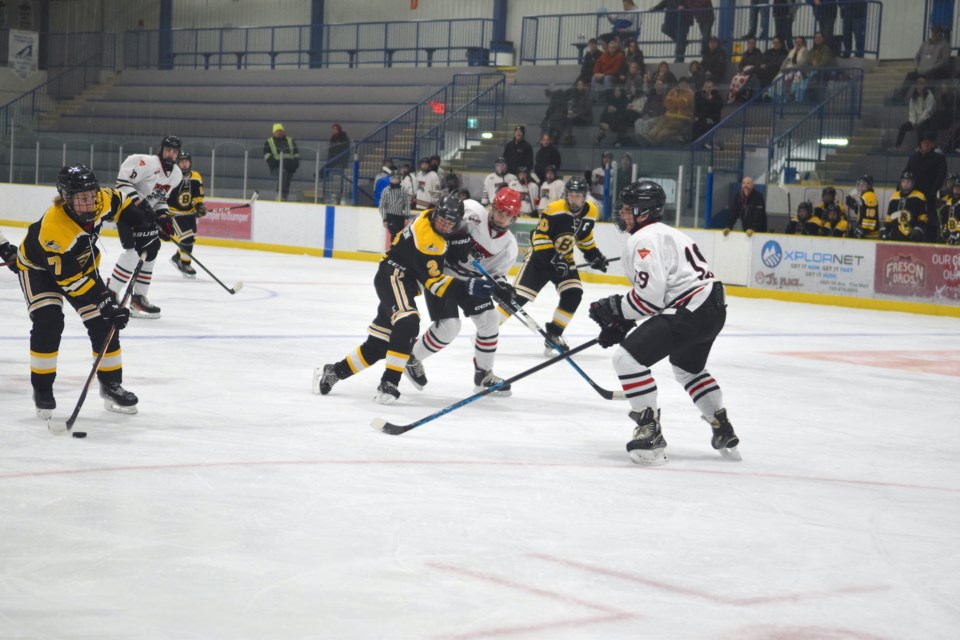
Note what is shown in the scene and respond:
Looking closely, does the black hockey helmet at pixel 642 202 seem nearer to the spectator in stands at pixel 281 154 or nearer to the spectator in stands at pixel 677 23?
the spectator in stands at pixel 281 154

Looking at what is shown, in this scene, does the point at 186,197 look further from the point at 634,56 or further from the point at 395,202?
the point at 634,56

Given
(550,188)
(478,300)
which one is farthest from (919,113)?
(478,300)

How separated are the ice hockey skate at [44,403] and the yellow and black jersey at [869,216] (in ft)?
32.2

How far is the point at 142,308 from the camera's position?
936 centimetres

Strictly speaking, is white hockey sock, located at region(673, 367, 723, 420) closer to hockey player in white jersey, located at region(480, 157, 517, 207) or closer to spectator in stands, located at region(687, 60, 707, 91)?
hockey player in white jersey, located at region(480, 157, 517, 207)

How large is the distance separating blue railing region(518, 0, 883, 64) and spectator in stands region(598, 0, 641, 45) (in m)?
0.10

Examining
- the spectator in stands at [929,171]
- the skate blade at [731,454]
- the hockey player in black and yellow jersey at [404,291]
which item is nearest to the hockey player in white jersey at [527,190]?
the spectator in stands at [929,171]

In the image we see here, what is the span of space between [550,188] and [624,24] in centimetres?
552

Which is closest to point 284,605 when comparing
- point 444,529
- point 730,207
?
point 444,529

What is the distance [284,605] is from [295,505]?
104 centimetres

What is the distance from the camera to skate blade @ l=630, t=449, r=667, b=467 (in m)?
4.89

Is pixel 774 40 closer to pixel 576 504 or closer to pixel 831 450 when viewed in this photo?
pixel 831 450

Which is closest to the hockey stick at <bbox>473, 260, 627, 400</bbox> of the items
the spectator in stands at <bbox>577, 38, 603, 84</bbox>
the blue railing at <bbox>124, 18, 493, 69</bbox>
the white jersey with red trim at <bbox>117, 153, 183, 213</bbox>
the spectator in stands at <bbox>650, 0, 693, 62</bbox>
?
the white jersey with red trim at <bbox>117, 153, 183, 213</bbox>

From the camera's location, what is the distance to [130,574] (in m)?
3.19
